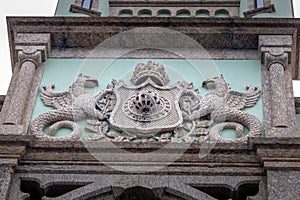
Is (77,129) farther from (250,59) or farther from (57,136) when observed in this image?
(250,59)

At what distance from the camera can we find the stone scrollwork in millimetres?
14016

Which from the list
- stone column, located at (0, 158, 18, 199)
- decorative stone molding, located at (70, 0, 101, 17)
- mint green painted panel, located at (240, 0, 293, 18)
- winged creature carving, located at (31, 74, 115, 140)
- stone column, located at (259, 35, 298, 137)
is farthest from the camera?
decorative stone molding, located at (70, 0, 101, 17)

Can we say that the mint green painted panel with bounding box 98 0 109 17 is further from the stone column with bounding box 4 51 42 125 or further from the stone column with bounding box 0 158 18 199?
the stone column with bounding box 0 158 18 199

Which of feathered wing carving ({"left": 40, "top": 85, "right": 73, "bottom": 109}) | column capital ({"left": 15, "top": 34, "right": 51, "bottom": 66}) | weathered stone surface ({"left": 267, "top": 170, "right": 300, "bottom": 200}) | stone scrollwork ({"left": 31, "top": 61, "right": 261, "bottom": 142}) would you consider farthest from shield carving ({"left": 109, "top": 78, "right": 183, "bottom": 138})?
weathered stone surface ({"left": 267, "top": 170, "right": 300, "bottom": 200})

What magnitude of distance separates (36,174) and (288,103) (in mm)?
3824

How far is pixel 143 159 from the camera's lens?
13.4 meters

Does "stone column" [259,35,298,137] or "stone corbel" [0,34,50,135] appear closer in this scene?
"stone column" [259,35,298,137]

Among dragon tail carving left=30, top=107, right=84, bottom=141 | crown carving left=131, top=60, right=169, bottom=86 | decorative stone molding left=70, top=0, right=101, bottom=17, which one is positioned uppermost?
decorative stone molding left=70, top=0, right=101, bottom=17

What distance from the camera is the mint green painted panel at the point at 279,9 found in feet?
55.4

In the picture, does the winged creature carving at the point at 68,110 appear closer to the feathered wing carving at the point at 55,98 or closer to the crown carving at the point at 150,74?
the feathered wing carving at the point at 55,98

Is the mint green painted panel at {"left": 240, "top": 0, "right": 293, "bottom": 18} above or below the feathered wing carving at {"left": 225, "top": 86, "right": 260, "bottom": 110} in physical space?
above

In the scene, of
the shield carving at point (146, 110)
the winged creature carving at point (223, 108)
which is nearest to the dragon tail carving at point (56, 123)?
the shield carving at point (146, 110)

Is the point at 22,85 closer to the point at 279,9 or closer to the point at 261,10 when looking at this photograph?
the point at 261,10

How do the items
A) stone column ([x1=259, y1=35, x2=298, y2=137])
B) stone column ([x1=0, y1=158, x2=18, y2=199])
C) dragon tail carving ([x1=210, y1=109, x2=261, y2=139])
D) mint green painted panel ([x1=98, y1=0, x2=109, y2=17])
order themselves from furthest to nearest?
mint green painted panel ([x1=98, y1=0, x2=109, y2=17])
dragon tail carving ([x1=210, y1=109, x2=261, y2=139])
stone column ([x1=259, y1=35, x2=298, y2=137])
stone column ([x1=0, y1=158, x2=18, y2=199])
